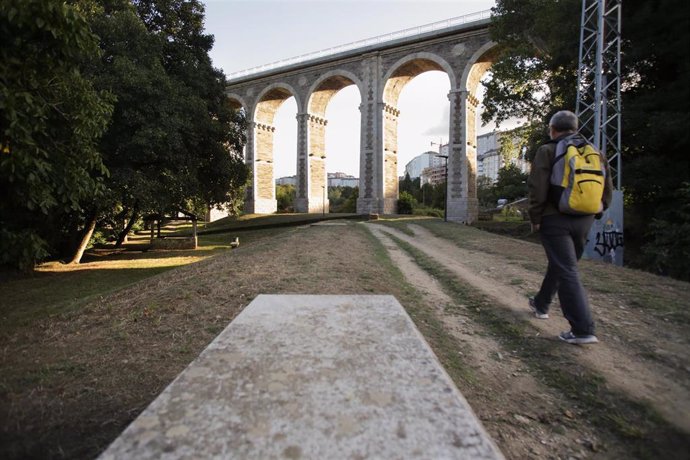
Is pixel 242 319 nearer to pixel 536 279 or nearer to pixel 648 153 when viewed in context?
pixel 536 279

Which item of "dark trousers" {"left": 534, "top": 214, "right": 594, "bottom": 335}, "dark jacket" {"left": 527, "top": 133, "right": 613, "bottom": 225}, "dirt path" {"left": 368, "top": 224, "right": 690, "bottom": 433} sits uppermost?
"dark jacket" {"left": 527, "top": 133, "right": 613, "bottom": 225}

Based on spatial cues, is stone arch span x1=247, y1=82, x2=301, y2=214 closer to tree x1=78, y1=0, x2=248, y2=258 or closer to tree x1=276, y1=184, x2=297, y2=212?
tree x1=276, y1=184, x2=297, y2=212

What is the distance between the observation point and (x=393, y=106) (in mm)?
35250

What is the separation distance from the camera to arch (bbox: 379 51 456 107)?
30.6 metres

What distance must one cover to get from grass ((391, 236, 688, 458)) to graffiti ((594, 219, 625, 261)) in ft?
29.8

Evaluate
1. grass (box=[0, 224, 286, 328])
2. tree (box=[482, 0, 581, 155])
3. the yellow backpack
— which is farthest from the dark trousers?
tree (box=[482, 0, 581, 155])

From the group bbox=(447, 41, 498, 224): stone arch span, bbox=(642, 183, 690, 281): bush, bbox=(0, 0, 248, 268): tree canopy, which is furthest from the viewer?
bbox=(447, 41, 498, 224): stone arch span

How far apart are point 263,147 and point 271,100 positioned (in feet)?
17.5

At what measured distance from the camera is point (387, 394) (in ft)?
5.58

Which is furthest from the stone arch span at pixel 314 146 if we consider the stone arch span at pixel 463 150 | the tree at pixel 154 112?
the tree at pixel 154 112

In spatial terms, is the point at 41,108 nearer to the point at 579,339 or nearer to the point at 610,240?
the point at 579,339

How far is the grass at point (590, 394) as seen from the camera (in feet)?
6.87

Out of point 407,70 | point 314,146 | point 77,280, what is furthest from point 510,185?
point 77,280

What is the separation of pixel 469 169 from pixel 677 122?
19.7 m
